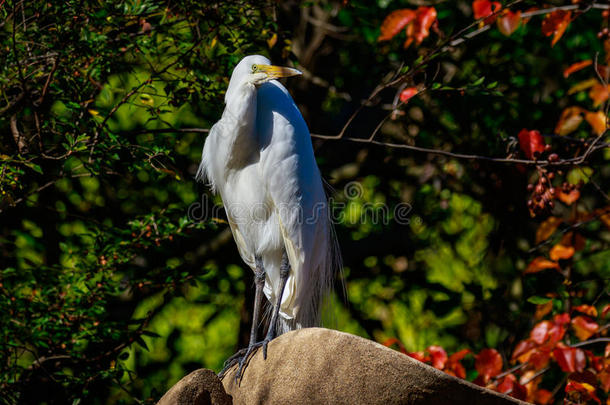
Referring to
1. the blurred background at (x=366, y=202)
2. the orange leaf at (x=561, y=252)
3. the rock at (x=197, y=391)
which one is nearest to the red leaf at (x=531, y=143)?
the blurred background at (x=366, y=202)

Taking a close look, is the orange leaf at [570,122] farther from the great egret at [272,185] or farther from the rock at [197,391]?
the rock at [197,391]

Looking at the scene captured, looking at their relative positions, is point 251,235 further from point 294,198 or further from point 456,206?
point 456,206

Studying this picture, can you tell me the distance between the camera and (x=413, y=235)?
4.09 metres

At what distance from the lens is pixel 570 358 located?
2.79 metres

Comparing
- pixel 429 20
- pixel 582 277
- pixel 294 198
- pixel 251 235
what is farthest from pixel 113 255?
pixel 582 277

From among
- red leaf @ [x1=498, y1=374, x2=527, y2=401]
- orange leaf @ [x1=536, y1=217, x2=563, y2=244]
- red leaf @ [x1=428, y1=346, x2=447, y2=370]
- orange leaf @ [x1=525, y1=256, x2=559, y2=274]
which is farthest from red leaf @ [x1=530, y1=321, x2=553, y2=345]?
orange leaf @ [x1=536, y1=217, x2=563, y2=244]

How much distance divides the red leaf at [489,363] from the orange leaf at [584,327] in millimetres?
384

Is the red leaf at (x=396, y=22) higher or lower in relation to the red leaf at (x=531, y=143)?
higher

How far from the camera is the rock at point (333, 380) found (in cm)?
165

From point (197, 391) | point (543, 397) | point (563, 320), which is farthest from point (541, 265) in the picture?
point (197, 391)

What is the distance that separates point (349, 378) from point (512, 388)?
4.92ft

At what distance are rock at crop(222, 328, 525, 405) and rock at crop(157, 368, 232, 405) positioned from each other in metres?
0.11

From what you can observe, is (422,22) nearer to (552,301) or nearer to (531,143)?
(531,143)

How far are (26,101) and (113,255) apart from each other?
74 cm
